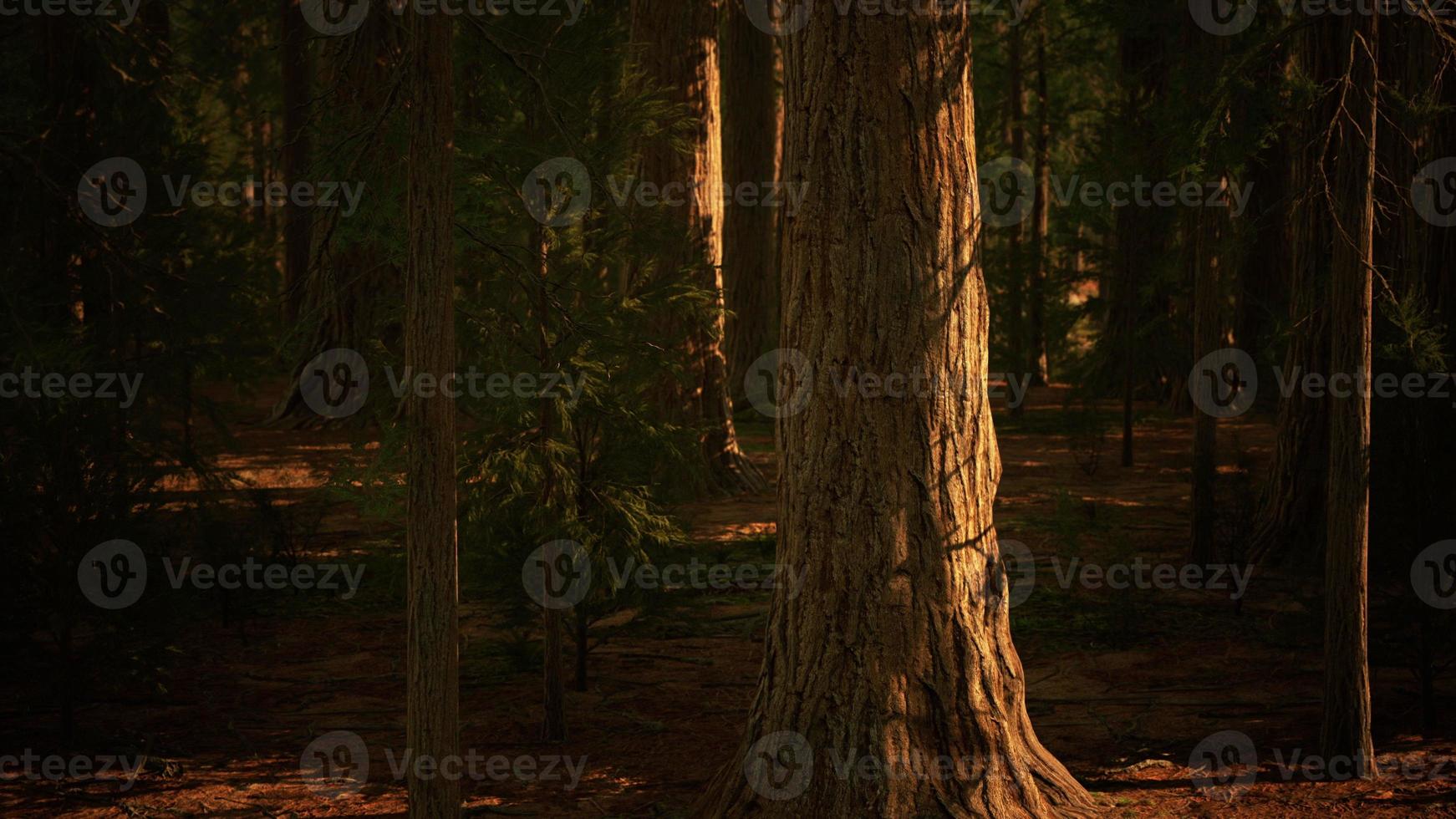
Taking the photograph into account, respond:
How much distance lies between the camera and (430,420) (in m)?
4.98

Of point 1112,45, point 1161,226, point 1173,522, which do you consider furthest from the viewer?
point 1112,45

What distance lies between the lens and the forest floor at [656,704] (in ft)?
20.8

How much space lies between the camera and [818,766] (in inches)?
211

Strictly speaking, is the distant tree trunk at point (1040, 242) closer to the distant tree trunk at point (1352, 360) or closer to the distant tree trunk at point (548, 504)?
the distant tree trunk at point (1352, 360)

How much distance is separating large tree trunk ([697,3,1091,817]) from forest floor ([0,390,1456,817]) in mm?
1091

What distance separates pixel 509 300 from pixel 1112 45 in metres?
29.2

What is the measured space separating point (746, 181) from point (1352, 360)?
47.1ft

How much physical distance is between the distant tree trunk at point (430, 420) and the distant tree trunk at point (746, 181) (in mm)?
14180

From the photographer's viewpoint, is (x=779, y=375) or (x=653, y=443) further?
(x=653, y=443)

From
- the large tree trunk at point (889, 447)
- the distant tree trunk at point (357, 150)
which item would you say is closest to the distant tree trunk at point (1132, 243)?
the large tree trunk at point (889, 447)

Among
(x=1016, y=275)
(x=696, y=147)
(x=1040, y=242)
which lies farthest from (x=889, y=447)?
(x=1016, y=275)

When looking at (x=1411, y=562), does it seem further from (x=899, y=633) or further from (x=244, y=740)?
(x=244, y=740)

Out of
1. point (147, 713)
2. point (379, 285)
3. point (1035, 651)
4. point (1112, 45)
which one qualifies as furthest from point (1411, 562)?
point (1112, 45)

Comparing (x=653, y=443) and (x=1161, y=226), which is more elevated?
(x=1161, y=226)
